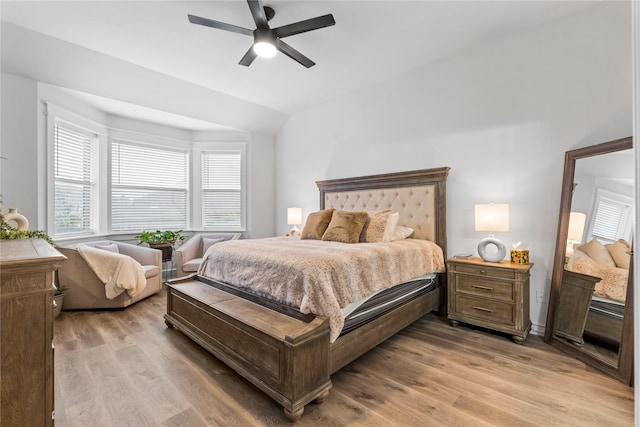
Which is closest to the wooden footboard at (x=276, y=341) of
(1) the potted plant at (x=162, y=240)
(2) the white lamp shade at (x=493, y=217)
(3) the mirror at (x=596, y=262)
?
(2) the white lamp shade at (x=493, y=217)

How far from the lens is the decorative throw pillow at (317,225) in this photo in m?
3.37

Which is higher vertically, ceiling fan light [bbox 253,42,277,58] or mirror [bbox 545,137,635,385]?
ceiling fan light [bbox 253,42,277,58]

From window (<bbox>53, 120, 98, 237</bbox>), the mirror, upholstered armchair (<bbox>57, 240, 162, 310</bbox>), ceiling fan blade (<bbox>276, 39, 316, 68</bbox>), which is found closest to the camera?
the mirror

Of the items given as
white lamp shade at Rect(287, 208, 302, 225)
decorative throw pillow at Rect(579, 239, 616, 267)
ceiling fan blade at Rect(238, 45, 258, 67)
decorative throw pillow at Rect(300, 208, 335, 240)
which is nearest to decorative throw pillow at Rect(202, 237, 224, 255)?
white lamp shade at Rect(287, 208, 302, 225)

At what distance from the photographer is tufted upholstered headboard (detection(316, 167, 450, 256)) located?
3375 mm

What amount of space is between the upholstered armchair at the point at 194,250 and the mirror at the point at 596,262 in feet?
14.7

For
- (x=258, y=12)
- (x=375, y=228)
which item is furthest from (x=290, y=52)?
(x=375, y=228)

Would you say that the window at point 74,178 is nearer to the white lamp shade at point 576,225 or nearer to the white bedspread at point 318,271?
the white bedspread at point 318,271

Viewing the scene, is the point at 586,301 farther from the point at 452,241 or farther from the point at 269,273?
the point at 269,273

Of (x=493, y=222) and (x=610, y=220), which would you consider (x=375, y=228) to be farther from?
(x=610, y=220)

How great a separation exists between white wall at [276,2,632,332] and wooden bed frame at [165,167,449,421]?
285 mm

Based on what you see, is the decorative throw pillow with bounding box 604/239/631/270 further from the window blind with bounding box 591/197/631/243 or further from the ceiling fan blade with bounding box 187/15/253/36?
the ceiling fan blade with bounding box 187/15/253/36

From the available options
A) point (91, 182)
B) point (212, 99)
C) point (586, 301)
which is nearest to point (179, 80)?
point (212, 99)

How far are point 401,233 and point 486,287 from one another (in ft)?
3.40
